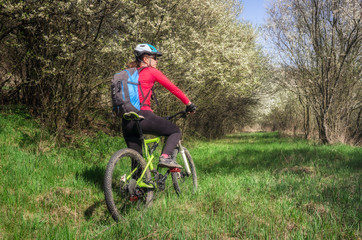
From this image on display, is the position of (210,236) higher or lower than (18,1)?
lower

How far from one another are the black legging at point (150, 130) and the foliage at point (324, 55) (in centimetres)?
1175

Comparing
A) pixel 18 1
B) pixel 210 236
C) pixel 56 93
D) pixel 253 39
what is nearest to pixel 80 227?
pixel 210 236

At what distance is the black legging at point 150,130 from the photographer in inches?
153

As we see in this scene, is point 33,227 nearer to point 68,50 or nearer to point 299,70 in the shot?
point 68,50

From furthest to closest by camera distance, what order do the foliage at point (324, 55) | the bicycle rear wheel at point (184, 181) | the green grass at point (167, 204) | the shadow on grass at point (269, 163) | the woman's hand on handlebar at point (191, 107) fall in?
the foliage at point (324, 55)
the shadow on grass at point (269, 163)
the bicycle rear wheel at point (184, 181)
the woman's hand on handlebar at point (191, 107)
the green grass at point (167, 204)

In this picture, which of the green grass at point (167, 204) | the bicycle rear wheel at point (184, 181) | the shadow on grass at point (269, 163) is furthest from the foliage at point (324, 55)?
the bicycle rear wheel at point (184, 181)

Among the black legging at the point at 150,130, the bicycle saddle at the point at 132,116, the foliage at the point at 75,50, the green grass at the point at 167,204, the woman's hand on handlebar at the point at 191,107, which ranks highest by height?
the foliage at the point at 75,50

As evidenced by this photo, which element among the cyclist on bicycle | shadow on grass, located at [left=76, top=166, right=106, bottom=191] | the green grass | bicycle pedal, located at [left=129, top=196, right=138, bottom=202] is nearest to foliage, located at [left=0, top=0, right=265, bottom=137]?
the green grass

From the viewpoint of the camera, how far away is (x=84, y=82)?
745cm

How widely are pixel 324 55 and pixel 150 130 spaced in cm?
1221

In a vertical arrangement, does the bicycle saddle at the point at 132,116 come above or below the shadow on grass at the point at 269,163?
above

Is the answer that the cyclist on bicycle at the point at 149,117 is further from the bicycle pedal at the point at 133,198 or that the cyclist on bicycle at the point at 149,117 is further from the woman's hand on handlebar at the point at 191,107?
the bicycle pedal at the point at 133,198

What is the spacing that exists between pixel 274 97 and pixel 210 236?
25382 millimetres

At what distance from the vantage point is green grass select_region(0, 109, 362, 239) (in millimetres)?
3006
